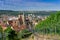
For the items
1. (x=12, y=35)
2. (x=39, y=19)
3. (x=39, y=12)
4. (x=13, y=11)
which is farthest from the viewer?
(x=39, y=19)

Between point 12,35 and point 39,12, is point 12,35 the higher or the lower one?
the lower one

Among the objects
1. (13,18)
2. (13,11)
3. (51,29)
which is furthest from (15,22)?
(51,29)

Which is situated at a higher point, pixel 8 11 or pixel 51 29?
pixel 8 11

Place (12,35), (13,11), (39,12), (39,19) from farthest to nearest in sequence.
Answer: (39,19)
(39,12)
(13,11)
(12,35)

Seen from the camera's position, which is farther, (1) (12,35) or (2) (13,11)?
(2) (13,11)

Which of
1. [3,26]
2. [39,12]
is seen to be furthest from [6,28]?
[39,12]

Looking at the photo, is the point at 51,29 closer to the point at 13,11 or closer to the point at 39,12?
the point at 39,12

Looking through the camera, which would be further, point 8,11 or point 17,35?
point 8,11

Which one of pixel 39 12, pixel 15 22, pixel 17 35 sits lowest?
pixel 17 35

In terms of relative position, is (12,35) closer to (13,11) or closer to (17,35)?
(17,35)
